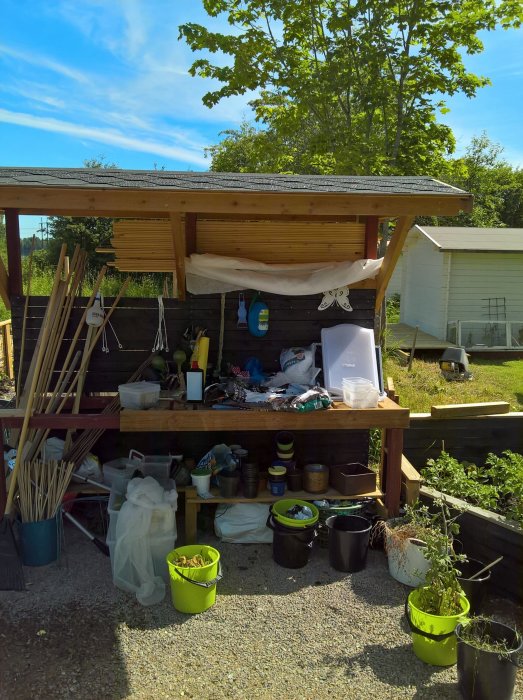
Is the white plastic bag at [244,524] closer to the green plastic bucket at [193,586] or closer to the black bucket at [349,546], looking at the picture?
the black bucket at [349,546]

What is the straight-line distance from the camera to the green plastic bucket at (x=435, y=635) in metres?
2.93

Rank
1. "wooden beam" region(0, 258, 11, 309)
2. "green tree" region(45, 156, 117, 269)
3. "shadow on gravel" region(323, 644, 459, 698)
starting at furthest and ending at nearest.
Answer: "green tree" region(45, 156, 117, 269), "wooden beam" region(0, 258, 11, 309), "shadow on gravel" region(323, 644, 459, 698)

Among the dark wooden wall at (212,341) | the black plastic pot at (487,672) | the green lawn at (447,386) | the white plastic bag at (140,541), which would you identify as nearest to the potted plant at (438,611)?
the black plastic pot at (487,672)

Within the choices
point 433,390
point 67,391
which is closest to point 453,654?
point 67,391

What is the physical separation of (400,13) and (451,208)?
494 centimetres

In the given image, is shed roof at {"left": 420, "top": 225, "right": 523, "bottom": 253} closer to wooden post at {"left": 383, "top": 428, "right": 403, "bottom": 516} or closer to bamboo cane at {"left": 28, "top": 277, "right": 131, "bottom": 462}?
wooden post at {"left": 383, "top": 428, "right": 403, "bottom": 516}

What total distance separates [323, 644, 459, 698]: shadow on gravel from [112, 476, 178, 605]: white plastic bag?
1.28 metres

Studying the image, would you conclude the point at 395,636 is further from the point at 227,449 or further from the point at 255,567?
the point at 227,449

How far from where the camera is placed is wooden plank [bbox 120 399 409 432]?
3934 mm

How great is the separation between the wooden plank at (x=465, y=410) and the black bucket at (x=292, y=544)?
5.89 feet

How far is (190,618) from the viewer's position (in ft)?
11.2

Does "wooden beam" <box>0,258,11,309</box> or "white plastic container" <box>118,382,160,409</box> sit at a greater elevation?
"wooden beam" <box>0,258,11,309</box>

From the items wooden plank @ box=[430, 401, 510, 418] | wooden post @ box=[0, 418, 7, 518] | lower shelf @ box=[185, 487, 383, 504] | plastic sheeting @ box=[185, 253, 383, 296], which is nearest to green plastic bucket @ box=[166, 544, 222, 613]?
lower shelf @ box=[185, 487, 383, 504]

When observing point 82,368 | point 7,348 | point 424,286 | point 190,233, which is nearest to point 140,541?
point 82,368
